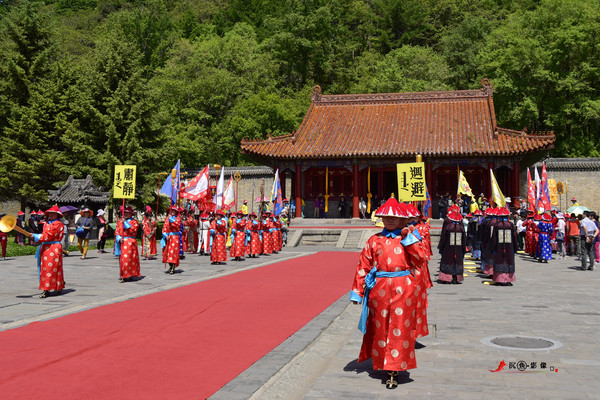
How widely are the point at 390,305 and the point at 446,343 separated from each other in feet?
5.81

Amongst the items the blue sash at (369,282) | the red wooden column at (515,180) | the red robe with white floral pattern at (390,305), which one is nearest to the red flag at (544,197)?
the red wooden column at (515,180)

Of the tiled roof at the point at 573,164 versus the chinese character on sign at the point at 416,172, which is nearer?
the chinese character on sign at the point at 416,172

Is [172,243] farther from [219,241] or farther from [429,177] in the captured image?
[429,177]

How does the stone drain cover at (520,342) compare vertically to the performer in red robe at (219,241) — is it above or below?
below

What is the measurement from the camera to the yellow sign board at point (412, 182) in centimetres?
1448

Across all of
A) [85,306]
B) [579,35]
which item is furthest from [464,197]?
[85,306]

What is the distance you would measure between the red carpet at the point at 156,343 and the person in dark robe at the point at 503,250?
375 centimetres

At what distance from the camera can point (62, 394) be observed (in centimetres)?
466

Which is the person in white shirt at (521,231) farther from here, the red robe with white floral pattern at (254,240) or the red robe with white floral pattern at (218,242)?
the red robe with white floral pattern at (218,242)

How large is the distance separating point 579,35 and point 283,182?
2106 centimetres

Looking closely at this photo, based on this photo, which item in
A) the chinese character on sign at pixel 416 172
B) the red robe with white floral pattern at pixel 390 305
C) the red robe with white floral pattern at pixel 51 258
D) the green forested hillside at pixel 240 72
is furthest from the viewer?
the green forested hillside at pixel 240 72

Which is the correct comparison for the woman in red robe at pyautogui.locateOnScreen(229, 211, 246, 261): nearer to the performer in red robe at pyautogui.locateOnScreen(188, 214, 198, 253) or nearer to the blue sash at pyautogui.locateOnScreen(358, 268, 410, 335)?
the performer in red robe at pyautogui.locateOnScreen(188, 214, 198, 253)

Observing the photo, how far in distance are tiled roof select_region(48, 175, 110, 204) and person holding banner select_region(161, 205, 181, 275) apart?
499 inches

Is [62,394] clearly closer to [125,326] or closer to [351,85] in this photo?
[125,326]
